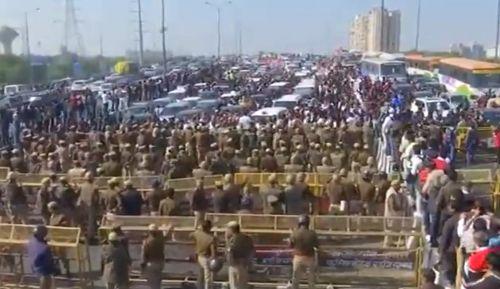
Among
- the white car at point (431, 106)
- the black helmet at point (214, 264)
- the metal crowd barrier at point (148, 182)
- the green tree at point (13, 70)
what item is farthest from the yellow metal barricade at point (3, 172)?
the green tree at point (13, 70)

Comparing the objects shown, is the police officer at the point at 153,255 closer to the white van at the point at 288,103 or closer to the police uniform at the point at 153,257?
the police uniform at the point at 153,257

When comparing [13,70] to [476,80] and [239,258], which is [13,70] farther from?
[239,258]

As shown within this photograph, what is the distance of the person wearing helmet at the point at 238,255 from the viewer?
10.2 metres

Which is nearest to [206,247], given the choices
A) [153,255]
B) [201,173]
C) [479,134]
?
[153,255]

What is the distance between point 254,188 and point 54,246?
15.6 ft

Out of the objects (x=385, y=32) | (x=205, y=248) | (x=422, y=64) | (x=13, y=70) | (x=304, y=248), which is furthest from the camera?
(x=385, y=32)

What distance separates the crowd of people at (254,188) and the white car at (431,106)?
13.3 ft

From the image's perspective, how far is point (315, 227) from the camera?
38.9ft

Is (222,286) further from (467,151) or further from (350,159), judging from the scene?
(467,151)

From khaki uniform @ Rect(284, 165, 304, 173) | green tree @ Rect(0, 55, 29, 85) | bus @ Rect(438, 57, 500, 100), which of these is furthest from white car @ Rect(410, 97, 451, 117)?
green tree @ Rect(0, 55, 29, 85)

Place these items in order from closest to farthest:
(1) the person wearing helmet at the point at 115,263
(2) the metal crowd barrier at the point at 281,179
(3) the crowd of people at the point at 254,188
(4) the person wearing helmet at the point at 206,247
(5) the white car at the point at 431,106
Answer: (1) the person wearing helmet at the point at 115,263 < (3) the crowd of people at the point at 254,188 < (4) the person wearing helmet at the point at 206,247 < (2) the metal crowd barrier at the point at 281,179 < (5) the white car at the point at 431,106

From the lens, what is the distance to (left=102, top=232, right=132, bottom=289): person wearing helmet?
9.96 m

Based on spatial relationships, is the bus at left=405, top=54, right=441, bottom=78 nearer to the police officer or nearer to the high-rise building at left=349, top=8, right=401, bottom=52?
the police officer

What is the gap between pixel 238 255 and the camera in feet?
33.4
